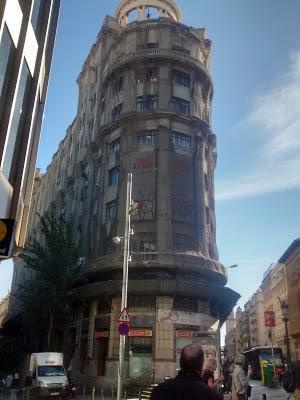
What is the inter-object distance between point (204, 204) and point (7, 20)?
28.0 m

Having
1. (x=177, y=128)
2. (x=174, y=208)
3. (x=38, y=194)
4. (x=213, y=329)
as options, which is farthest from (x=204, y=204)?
(x=38, y=194)

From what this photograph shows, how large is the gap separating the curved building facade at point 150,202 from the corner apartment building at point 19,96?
1647 centimetres

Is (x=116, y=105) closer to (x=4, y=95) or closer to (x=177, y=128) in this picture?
(x=177, y=128)

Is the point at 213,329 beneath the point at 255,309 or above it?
beneath

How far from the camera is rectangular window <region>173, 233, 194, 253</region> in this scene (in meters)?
34.0

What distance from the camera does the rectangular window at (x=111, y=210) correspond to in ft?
119

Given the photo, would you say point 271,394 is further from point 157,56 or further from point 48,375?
point 157,56

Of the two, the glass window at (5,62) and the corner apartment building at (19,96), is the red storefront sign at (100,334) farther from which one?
the glass window at (5,62)

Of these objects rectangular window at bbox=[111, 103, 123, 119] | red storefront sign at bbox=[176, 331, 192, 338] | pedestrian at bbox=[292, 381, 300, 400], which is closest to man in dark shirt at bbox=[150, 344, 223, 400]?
pedestrian at bbox=[292, 381, 300, 400]

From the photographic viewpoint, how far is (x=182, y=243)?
112ft

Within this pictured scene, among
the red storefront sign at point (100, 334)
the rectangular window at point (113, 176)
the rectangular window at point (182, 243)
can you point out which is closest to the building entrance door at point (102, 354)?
the red storefront sign at point (100, 334)

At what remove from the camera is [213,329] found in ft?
109

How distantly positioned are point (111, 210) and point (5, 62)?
1050 inches

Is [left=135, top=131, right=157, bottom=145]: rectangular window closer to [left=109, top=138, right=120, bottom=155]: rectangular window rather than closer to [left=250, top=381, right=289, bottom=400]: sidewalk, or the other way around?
[left=109, top=138, right=120, bottom=155]: rectangular window
